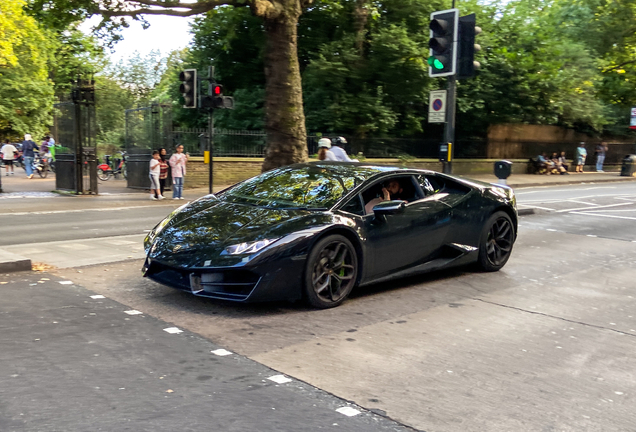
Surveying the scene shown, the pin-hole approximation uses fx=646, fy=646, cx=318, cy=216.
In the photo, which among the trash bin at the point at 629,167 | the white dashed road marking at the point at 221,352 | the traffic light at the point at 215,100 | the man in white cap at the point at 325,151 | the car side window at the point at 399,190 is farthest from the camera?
the trash bin at the point at 629,167

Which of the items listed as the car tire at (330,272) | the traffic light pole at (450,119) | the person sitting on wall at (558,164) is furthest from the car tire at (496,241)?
the person sitting on wall at (558,164)

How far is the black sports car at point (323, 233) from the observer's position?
5520mm

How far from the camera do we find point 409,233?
667 centimetres

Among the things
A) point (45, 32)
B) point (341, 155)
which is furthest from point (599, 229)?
point (45, 32)

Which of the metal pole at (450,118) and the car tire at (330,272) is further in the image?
the metal pole at (450,118)

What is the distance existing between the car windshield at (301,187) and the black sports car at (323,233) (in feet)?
0.04

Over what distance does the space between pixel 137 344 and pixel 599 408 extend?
317 cm

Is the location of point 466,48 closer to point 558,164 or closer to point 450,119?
point 450,119

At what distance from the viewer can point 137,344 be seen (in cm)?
477

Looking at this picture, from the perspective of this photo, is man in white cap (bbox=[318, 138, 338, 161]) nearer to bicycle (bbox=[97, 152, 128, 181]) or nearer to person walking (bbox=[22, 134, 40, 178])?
bicycle (bbox=[97, 152, 128, 181])

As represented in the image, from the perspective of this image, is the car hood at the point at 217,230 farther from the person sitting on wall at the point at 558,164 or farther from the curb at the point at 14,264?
the person sitting on wall at the point at 558,164

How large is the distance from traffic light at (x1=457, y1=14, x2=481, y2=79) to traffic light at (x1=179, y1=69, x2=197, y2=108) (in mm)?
7766

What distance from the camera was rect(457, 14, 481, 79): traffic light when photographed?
41.0 ft

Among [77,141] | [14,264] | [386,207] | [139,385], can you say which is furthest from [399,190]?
[77,141]
